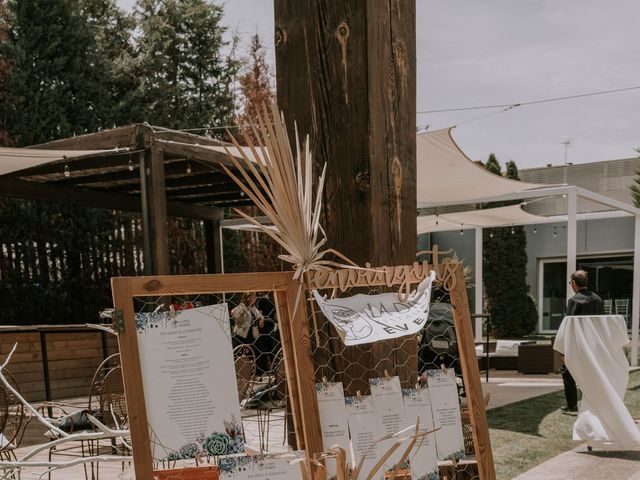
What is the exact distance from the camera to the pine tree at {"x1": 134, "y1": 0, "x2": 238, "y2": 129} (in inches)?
499

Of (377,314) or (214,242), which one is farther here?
(214,242)

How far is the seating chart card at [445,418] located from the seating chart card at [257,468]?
35 centimetres

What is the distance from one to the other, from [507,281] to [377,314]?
1614 centimetres

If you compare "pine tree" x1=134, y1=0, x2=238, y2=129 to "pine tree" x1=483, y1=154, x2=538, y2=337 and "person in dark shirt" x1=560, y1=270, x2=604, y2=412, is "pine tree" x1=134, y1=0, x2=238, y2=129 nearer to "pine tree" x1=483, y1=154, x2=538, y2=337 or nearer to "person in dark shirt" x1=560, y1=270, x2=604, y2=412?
"pine tree" x1=483, y1=154, x2=538, y2=337

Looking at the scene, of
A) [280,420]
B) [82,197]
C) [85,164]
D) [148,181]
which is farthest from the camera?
[82,197]

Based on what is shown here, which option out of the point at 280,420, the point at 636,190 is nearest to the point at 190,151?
the point at 280,420

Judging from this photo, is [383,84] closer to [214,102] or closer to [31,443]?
[31,443]

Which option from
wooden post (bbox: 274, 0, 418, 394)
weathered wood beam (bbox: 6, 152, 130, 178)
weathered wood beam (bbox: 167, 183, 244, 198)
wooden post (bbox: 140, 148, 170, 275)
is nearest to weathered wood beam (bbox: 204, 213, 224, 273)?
weathered wood beam (bbox: 167, 183, 244, 198)

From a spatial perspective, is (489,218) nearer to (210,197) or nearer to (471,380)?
(210,197)

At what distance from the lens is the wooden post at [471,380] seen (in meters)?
1.56

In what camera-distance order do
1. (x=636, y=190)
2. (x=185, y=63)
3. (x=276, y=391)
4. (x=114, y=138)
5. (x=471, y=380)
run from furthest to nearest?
1. (x=636, y=190)
2. (x=185, y=63)
3. (x=114, y=138)
4. (x=276, y=391)
5. (x=471, y=380)

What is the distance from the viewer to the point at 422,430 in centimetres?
148

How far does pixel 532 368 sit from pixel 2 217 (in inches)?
320

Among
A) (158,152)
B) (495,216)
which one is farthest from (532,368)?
(158,152)
